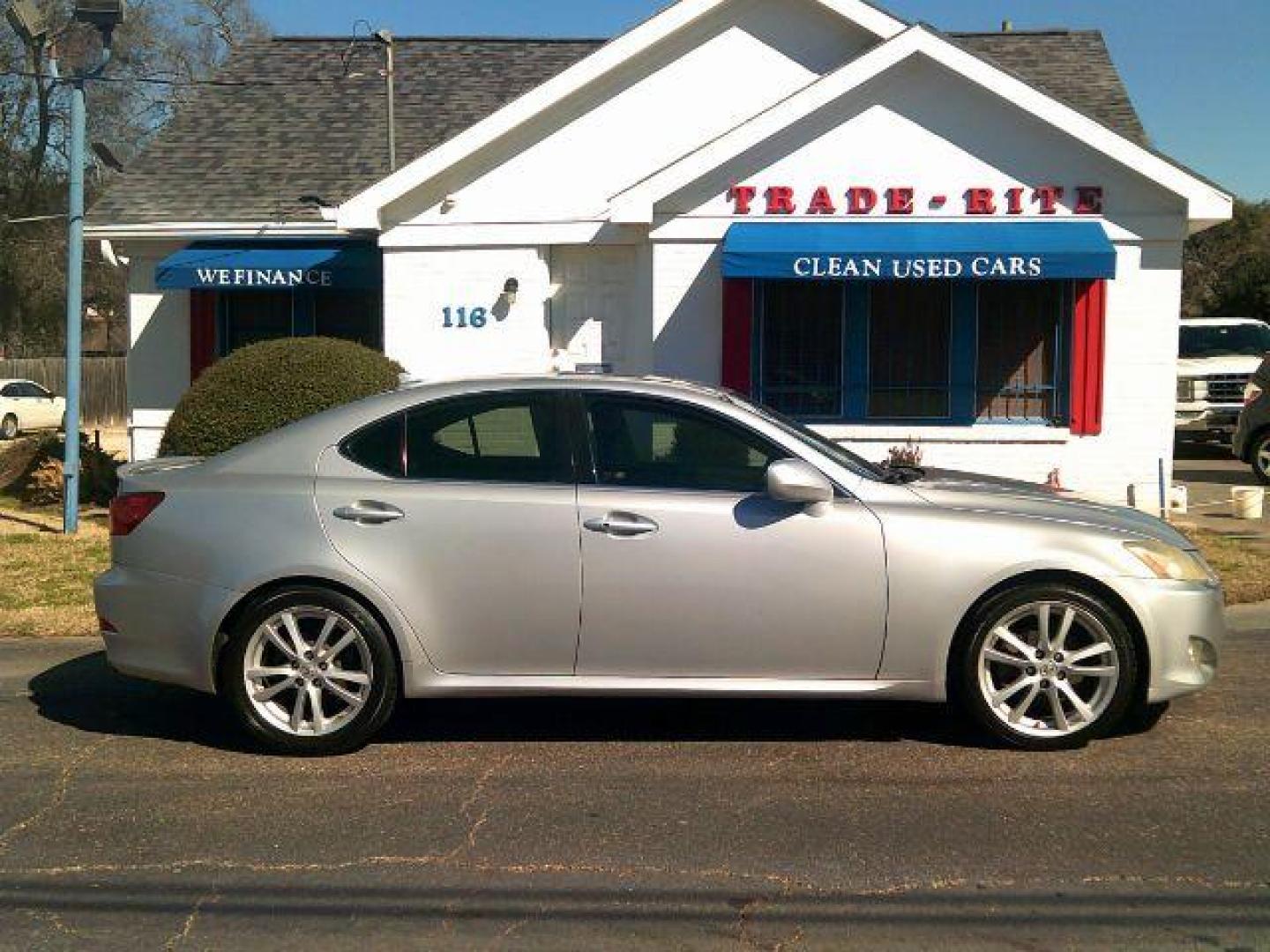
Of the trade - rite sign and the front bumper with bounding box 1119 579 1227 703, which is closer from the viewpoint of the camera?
the front bumper with bounding box 1119 579 1227 703

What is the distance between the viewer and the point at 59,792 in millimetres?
5527

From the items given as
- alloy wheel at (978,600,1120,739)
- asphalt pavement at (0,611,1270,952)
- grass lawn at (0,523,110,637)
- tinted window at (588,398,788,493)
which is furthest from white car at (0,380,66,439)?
alloy wheel at (978,600,1120,739)

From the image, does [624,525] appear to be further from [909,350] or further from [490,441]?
[909,350]

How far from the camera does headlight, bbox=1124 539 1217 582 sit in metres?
5.77

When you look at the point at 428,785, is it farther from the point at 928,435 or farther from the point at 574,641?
the point at 928,435

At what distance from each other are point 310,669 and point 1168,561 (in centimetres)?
361

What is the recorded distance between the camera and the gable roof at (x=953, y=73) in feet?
41.4

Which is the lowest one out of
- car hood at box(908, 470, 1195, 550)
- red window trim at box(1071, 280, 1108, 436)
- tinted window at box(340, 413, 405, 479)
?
car hood at box(908, 470, 1195, 550)

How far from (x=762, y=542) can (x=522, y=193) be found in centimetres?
951

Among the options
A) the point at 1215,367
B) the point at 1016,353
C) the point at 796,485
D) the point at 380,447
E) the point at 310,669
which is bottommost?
the point at 310,669

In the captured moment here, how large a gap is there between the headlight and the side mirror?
1.30 metres

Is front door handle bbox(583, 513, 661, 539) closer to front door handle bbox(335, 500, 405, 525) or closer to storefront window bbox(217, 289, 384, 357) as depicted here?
front door handle bbox(335, 500, 405, 525)

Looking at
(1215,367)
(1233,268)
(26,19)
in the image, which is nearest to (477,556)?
(26,19)

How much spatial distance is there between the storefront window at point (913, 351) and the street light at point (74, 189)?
6221mm
